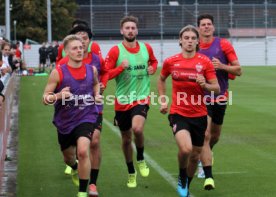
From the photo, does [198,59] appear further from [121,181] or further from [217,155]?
[217,155]

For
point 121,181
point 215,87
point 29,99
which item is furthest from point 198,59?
point 29,99

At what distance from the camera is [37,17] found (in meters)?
71.4

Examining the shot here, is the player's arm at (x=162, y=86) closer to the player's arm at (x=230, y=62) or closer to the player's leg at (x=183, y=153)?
the player's leg at (x=183, y=153)

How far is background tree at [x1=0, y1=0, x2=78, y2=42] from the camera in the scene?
70375mm

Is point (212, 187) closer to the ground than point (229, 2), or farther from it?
closer to the ground

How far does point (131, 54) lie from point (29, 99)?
16.4 m

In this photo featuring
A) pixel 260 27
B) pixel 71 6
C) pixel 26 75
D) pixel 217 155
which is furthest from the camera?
pixel 71 6

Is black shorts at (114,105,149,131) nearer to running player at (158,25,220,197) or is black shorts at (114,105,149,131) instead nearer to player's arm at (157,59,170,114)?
player's arm at (157,59,170,114)

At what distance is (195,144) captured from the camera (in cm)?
919

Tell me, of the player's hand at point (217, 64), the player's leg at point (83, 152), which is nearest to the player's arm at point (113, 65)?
the player's hand at point (217, 64)

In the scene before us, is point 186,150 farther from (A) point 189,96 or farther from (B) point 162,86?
(B) point 162,86

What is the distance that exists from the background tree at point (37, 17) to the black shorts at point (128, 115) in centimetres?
5992

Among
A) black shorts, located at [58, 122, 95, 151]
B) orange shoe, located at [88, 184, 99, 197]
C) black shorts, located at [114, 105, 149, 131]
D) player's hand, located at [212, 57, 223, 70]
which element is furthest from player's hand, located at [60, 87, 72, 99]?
player's hand, located at [212, 57, 223, 70]

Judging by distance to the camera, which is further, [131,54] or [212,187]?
[131,54]
